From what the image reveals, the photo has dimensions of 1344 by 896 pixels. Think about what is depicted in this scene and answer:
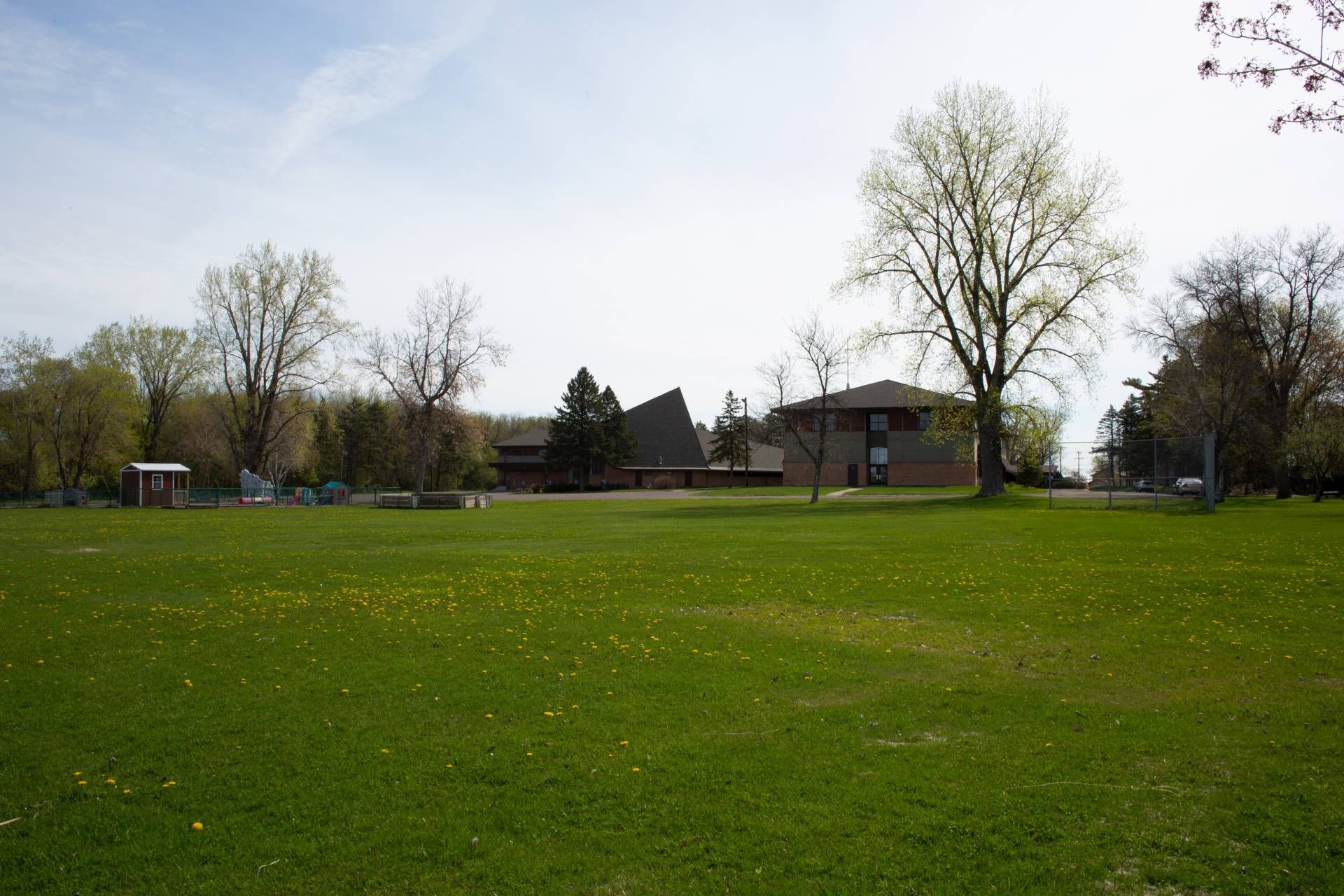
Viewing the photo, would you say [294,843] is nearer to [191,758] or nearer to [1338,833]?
[191,758]

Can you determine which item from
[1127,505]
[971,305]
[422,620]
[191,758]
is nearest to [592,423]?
[971,305]

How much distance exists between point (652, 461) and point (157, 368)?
48.6 m

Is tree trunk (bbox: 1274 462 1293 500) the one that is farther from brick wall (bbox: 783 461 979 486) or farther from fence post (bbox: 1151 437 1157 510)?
brick wall (bbox: 783 461 979 486)

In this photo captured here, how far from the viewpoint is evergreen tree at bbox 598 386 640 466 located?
88375 millimetres

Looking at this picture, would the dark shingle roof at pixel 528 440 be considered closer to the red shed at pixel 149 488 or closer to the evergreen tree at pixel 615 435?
the evergreen tree at pixel 615 435

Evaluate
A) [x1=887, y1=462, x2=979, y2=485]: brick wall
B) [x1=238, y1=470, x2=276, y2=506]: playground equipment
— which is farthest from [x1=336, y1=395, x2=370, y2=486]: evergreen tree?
[x1=887, y1=462, x2=979, y2=485]: brick wall

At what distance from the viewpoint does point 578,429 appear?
88062mm

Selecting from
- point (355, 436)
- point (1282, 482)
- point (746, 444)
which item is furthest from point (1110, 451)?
point (355, 436)

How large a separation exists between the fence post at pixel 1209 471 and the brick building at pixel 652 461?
54.4 meters

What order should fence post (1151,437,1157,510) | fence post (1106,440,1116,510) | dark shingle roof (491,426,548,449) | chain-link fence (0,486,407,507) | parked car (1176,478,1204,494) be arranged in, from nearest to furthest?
fence post (1151,437,1157,510) → fence post (1106,440,1116,510) → parked car (1176,478,1204,494) → chain-link fence (0,486,407,507) → dark shingle roof (491,426,548,449)

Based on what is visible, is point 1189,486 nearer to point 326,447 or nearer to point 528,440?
point 528,440

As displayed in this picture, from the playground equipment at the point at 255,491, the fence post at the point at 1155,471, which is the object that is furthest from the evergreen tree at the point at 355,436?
the fence post at the point at 1155,471

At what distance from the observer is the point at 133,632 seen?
10.5 metres

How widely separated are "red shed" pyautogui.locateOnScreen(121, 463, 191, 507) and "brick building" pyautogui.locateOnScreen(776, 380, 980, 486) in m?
50.7
